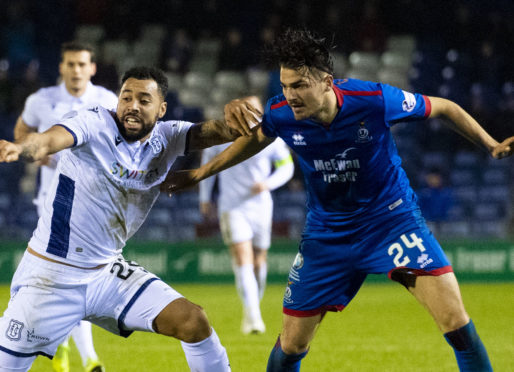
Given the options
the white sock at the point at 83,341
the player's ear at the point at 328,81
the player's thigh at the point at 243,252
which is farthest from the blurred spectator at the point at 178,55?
the player's ear at the point at 328,81

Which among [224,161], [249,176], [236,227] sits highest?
[224,161]

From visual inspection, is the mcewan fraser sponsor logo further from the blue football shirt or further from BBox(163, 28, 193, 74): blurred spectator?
BBox(163, 28, 193, 74): blurred spectator

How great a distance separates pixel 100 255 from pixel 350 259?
1.45m

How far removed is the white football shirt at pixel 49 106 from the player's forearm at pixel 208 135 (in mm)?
1875

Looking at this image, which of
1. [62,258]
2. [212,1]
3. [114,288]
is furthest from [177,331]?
[212,1]

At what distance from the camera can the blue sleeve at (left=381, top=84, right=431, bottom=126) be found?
4.54 m

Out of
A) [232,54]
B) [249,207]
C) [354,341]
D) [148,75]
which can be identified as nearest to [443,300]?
[148,75]

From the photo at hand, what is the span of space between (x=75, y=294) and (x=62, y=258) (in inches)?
8.3

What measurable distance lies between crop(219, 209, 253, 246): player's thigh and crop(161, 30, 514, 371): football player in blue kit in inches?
152

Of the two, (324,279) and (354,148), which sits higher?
(354,148)

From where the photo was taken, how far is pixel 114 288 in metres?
4.46

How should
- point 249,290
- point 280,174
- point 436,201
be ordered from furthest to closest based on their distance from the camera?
1. point 436,201
2. point 280,174
3. point 249,290

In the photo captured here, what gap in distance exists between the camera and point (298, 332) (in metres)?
4.69

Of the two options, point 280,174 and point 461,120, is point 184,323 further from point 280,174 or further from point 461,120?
point 280,174
